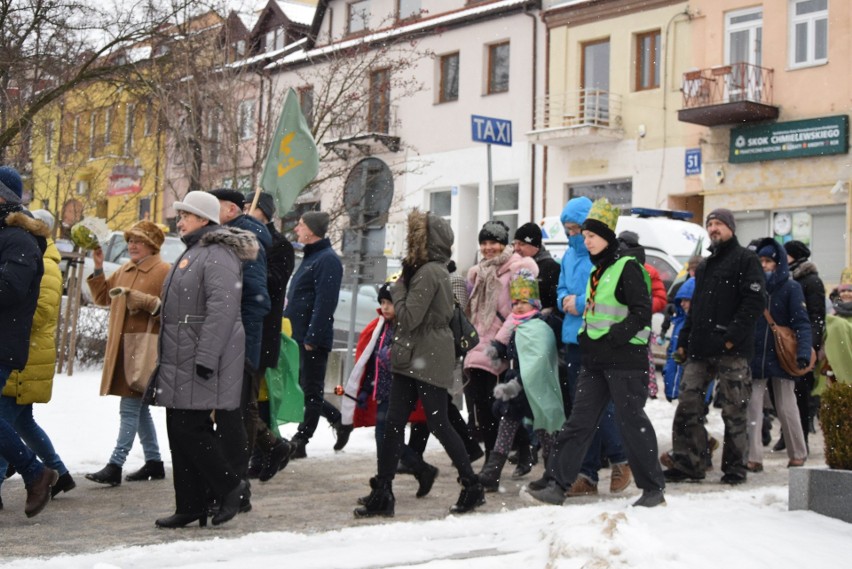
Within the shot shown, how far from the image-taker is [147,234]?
29.0 feet

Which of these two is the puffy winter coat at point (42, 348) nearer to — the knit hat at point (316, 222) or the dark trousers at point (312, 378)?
the knit hat at point (316, 222)

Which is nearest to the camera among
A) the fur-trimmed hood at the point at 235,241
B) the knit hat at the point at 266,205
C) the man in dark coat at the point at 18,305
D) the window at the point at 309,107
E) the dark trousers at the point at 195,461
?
the dark trousers at the point at 195,461

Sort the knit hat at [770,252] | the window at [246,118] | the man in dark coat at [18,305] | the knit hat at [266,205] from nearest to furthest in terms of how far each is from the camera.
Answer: the man in dark coat at [18,305], the knit hat at [266,205], the knit hat at [770,252], the window at [246,118]

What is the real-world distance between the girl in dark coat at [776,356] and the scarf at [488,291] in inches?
94.7

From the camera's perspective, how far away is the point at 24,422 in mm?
7902

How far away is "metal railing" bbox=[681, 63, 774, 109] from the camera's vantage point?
26688 mm

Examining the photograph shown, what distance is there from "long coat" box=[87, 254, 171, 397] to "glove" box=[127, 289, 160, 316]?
9cm

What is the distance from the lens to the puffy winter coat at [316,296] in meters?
9.90

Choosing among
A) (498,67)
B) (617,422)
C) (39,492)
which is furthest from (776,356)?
(498,67)

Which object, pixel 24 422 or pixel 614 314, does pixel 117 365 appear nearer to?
pixel 24 422

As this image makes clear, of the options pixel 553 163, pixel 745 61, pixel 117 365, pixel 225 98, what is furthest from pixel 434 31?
pixel 117 365

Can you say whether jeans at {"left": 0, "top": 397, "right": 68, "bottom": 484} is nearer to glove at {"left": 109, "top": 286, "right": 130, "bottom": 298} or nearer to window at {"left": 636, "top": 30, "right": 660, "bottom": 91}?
glove at {"left": 109, "top": 286, "right": 130, "bottom": 298}

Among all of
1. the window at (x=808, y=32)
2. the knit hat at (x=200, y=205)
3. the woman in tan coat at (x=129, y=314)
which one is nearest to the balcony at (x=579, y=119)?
the window at (x=808, y=32)

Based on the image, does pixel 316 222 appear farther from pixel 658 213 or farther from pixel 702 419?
pixel 658 213
